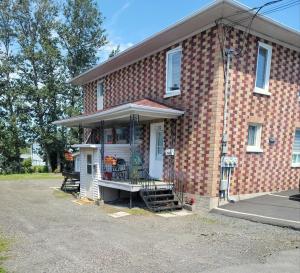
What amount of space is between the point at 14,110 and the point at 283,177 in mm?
23335

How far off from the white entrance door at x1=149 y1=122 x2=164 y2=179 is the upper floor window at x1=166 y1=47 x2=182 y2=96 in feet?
4.72

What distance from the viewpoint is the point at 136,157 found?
10414 millimetres

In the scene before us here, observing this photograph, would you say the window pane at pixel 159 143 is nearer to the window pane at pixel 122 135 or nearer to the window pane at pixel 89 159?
the window pane at pixel 122 135

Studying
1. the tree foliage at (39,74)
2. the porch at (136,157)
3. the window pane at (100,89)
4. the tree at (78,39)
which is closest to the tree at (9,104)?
the tree foliage at (39,74)

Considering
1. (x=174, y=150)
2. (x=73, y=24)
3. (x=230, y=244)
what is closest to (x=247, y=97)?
(x=174, y=150)

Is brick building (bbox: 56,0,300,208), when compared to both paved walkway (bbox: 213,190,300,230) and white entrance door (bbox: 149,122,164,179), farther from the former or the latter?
paved walkway (bbox: 213,190,300,230)

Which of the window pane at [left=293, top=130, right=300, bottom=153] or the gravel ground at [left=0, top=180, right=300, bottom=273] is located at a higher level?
the window pane at [left=293, top=130, right=300, bottom=153]

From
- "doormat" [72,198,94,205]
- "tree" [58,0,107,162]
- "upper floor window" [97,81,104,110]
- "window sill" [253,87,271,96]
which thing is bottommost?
"doormat" [72,198,94,205]

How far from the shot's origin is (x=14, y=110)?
1046 inches

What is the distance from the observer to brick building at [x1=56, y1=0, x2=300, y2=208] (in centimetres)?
925

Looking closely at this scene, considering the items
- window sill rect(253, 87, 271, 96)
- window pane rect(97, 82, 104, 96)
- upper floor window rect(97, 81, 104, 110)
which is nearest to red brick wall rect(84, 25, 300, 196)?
window sill rect(253, 87, 271, 96)

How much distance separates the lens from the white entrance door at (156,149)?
11594mm

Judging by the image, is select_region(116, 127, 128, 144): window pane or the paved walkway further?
select_region(116, 127, 128, 144): window pane

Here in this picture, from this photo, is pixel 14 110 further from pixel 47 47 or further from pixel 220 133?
pixel 220 133
